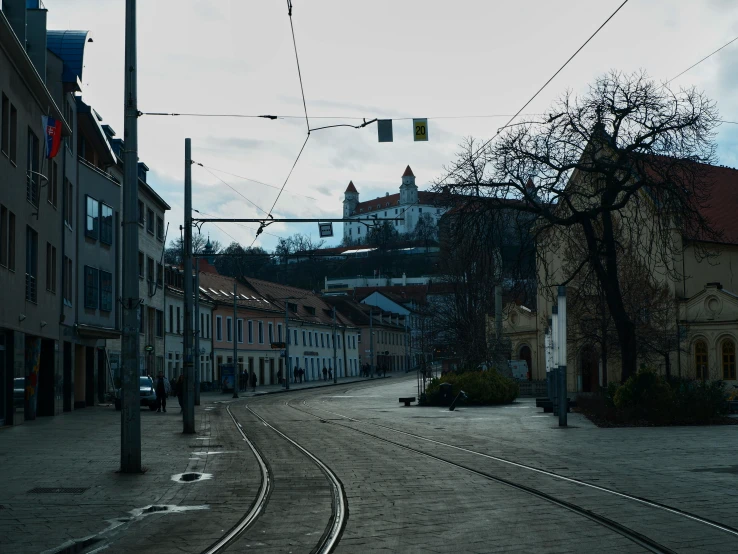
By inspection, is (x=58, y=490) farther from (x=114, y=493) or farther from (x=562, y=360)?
(x=562, y=360)

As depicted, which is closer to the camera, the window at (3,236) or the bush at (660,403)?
the window at (3,236)

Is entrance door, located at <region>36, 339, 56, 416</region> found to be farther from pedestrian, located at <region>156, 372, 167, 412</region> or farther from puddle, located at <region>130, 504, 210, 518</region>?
puddle, located at <region>130, 504, 210, 518</region>

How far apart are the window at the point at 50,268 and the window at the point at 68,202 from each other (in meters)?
2.82

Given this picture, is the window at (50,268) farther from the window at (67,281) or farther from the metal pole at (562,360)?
the metal pole at (562,360)

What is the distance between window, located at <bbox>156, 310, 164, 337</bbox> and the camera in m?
64.7

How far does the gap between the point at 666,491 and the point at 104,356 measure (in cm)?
3915

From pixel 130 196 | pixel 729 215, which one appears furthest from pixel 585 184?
pixel 729 215

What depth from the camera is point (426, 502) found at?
38.2 ft

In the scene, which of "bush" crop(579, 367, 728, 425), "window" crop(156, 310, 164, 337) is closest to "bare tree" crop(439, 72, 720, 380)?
"bush" crop(579, 367, 728, 425)

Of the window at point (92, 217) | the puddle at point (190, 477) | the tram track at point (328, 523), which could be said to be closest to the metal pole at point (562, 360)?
the tram track at point (328, 523)

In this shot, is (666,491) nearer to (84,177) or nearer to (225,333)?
(84,177)

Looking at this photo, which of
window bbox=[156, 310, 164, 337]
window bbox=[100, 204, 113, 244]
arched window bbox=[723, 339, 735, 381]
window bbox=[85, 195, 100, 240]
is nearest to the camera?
window bbox=[85, 195, 100, 240]

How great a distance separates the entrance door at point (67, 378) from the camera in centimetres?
3703

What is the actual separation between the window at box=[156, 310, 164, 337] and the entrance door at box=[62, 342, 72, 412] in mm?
26102
